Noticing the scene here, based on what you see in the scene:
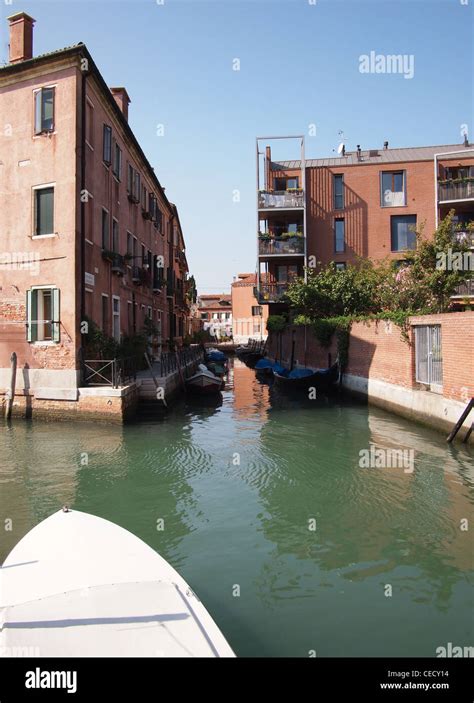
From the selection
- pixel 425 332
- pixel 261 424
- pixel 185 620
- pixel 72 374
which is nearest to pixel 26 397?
pixel 72 374

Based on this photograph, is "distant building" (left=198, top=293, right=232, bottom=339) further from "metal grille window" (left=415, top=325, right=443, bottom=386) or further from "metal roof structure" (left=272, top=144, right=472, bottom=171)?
"metal grille window" (left=415, top=325, right=443, bottom=386)

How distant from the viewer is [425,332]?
12.2 m

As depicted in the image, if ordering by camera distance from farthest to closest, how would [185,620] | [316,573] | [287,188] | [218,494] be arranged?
[287,188] < [218,494] < [316,573] < [185,620]

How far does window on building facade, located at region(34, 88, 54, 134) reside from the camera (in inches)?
523

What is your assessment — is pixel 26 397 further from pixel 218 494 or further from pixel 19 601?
pixel 19 601

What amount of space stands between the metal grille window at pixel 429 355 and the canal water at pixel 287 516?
1.25 meters

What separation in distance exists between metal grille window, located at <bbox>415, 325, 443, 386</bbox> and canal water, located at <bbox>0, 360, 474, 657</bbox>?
125 centimetres

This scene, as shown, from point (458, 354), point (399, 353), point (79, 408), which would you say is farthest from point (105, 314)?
point (458, 354)

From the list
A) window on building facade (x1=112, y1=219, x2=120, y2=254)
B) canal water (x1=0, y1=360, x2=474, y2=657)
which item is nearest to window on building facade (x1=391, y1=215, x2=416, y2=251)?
window on building facade (x1=112, y1=219, x2=120, y2=254)

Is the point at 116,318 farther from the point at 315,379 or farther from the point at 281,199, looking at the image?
the point at 281,199

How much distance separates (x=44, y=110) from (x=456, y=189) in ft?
67.0

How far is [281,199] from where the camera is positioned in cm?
2539

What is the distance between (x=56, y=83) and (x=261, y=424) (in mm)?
10502

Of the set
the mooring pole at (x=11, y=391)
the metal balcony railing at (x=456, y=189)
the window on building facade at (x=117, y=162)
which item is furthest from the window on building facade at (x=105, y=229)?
the metal balcony railing at (x=456, y=189)
